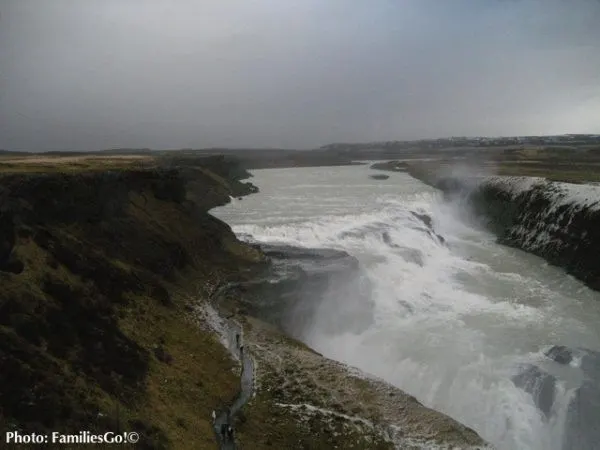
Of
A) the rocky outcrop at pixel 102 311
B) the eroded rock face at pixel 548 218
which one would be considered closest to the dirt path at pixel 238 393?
the rocky outcrop at pixel 102 311

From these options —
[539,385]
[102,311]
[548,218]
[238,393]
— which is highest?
[102,311]

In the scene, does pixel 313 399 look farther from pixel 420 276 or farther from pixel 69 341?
pixel 420 276

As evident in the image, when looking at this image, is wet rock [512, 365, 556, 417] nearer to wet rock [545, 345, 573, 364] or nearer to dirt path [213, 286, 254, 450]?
wet rock [545, 345, 573, 364]

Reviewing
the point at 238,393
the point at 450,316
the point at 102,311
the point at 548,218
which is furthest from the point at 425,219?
the point at 102,311

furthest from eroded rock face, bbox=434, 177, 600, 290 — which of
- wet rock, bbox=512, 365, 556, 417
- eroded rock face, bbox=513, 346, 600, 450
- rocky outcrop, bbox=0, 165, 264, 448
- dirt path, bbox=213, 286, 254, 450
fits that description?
dirt path, bbox=213, 286, 254, 450

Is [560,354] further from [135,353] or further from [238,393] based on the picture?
[135,353]

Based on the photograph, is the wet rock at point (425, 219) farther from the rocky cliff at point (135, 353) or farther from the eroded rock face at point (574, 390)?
the rocky cliff at point (135, 353)
